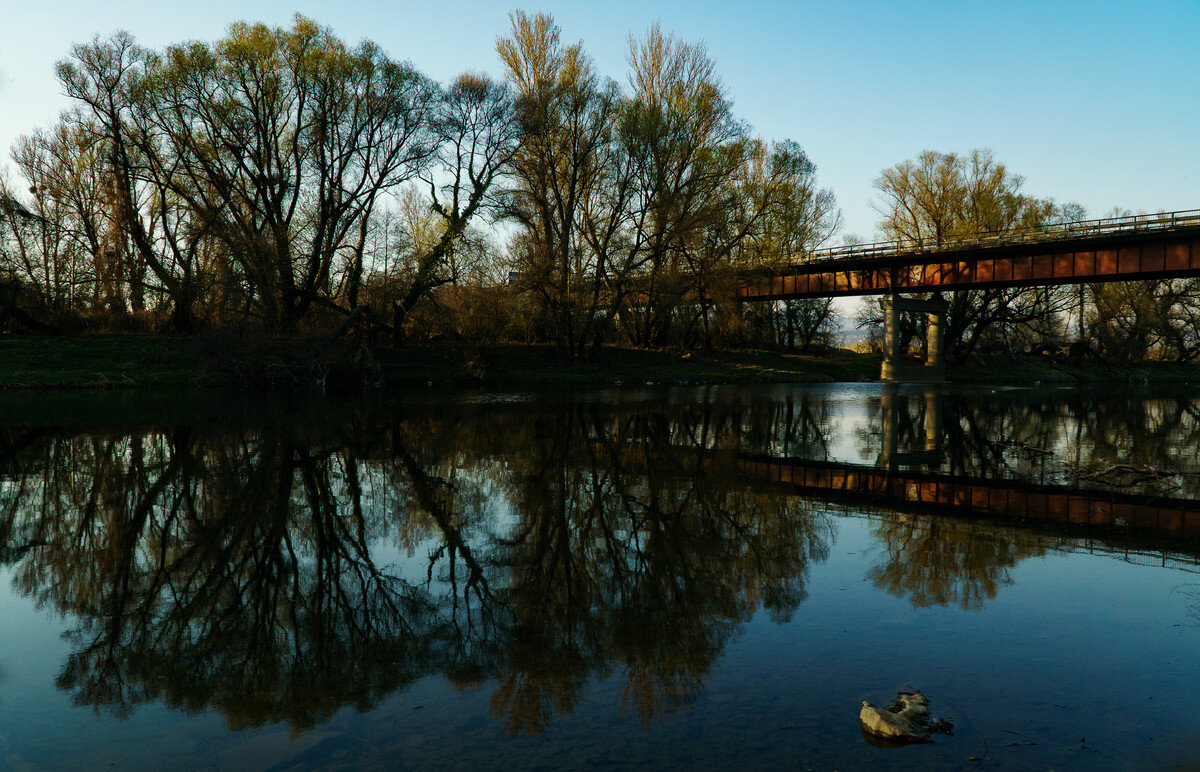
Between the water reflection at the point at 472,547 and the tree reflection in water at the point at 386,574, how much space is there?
0.03 m

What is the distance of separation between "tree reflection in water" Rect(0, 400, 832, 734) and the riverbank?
58.4ft

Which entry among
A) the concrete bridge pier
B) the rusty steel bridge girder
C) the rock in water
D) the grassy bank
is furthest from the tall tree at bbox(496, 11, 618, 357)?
the rock in water

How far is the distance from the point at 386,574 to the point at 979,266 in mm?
47914

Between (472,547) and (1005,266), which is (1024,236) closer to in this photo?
(1005,266)

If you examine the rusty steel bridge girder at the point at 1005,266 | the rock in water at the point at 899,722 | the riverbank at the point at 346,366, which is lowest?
the rock in water at the point at 899,722

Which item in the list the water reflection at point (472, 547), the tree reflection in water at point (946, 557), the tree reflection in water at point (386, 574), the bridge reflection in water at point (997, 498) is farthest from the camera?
the bridge reflection in water at point (997, 498)

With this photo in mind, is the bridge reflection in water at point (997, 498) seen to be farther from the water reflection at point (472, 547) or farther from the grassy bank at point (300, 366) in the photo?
the grassy bank at point (300, 366)

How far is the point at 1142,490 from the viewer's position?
10383mm

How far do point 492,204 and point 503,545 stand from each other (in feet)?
103

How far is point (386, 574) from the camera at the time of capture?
620cm

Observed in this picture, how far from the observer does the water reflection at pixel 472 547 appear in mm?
4387

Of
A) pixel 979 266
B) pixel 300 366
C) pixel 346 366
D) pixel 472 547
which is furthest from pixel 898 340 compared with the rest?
pixel 472 547

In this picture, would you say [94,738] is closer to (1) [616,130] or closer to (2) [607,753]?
(2) [607,753]

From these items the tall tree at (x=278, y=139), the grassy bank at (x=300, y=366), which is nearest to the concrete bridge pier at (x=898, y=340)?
the grassy bank at (x=300, y=366)
